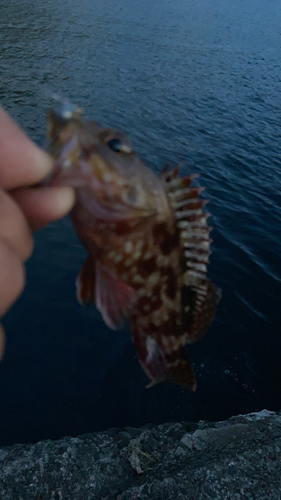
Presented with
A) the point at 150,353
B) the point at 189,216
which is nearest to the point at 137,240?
the point at 189,216

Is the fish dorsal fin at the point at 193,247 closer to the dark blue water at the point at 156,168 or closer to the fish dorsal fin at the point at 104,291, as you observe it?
the fish dorsal fin at the point at 104,291

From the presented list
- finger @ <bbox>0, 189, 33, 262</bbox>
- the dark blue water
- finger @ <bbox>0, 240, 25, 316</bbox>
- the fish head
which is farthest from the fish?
the dark blue water

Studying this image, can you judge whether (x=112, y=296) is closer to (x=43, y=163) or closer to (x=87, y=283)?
(x=87, y=283)

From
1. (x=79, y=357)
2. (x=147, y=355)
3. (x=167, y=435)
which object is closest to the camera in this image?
(x=147, y=355)

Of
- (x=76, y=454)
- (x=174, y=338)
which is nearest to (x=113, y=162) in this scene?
(x=174, y=338)

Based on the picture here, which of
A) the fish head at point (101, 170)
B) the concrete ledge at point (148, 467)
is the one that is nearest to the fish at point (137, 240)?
the fish head at point (101, 170)

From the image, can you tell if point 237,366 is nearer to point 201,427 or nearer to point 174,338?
point 201,427

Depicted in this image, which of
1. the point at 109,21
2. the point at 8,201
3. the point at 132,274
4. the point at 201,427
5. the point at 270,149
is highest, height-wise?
the point at 109,21
